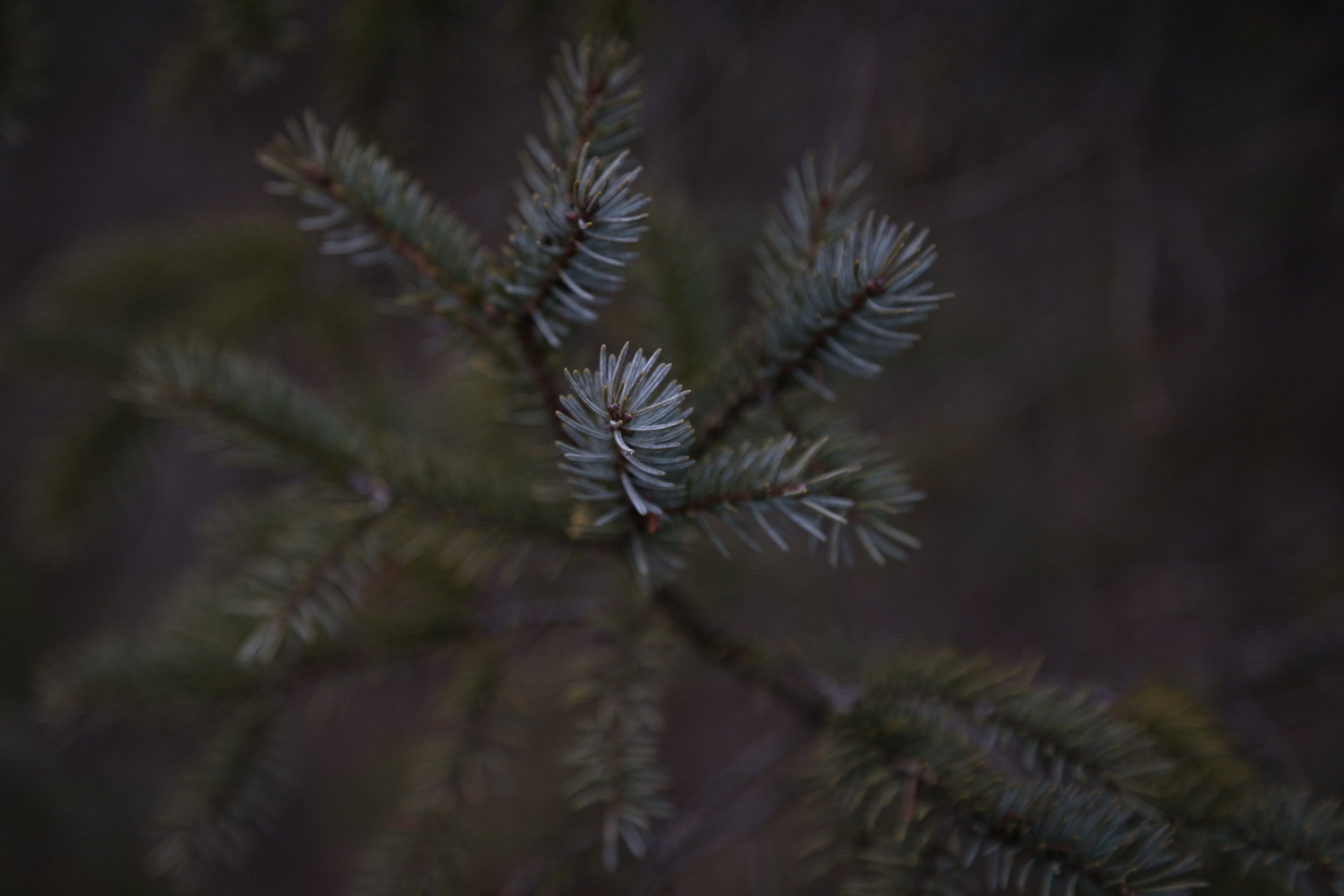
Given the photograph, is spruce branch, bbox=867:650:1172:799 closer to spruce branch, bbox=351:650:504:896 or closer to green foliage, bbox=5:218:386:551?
spruce branch, bbox=351:650:504:896

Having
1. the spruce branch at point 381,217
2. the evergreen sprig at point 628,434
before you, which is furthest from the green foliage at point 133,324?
the evergreen sprig at point 628,434

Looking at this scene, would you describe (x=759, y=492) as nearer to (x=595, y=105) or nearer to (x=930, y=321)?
(x=595, y=105)

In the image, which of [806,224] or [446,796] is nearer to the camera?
[806,224]

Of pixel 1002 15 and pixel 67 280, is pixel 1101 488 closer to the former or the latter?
pixel 1002 15

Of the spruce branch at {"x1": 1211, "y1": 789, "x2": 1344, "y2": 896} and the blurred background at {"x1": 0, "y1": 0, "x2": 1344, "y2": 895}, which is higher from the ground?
the blurred background at {"x1": 0, "y1": 0, "x2": 1344, "y2": 895}

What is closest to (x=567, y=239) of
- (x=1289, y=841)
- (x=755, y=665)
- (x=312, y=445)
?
(x=312, y=445)

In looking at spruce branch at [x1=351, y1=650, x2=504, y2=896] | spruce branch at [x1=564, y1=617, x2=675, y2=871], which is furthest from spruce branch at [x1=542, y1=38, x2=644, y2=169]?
spruce branch at [x1=351, y1=650, x2=504, y2=896]

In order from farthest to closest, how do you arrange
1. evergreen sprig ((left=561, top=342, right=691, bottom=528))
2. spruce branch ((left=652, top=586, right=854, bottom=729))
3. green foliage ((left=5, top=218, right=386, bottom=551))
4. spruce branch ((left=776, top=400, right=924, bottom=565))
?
1. green foliage ((left=5, top=218, right=386, bottom=551))
2. spruce branch ((left=652, top=586, right=854, bottom=729))
3. spruce branch ((left=776, top=400, right=924, bottom=565))
4. evergreen sprig ((left=561, top=342, right=691, bottom=528))

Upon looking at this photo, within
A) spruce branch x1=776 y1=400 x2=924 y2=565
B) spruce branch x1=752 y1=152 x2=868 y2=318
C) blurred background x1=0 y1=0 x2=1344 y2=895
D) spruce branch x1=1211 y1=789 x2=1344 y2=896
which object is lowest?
spruce branch x1=1211 y1=789 x2=1344 y2=896

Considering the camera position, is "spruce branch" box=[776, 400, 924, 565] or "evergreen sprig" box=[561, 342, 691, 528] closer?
"evergreen sprig" box=[561, 342, 691, 528]
